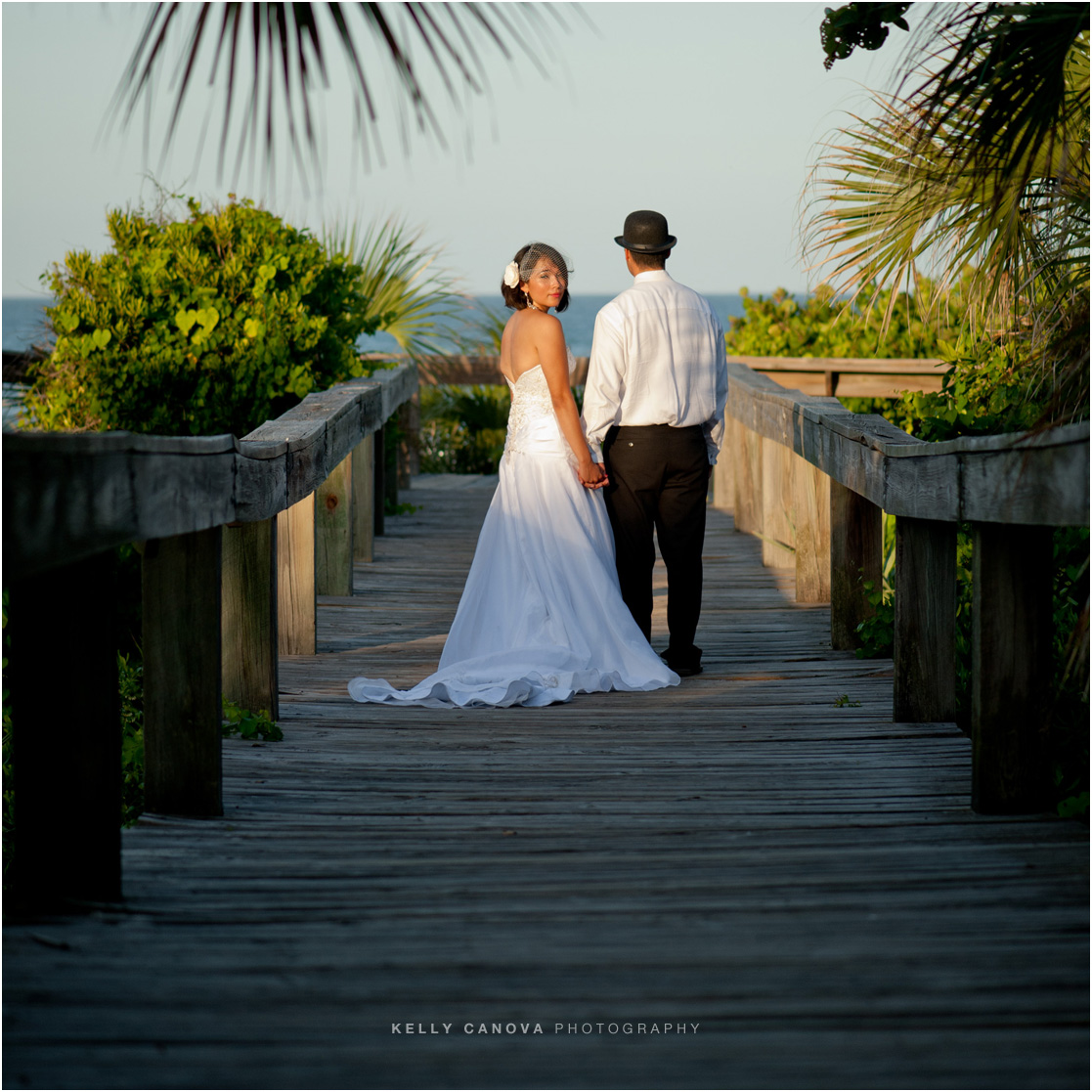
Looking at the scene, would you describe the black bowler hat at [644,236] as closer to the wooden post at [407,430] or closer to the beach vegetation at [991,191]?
the beach vegetation at [991,191]

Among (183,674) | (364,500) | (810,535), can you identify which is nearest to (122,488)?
(183,674)

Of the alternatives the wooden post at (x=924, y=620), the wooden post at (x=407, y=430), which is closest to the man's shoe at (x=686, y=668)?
the wooden post at (x=924, y=620)

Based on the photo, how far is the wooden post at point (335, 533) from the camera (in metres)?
6.08

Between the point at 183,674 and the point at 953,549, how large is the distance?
7.42 ft

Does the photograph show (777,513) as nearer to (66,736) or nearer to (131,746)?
(131,746)

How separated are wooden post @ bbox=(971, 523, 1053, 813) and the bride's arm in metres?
2.39

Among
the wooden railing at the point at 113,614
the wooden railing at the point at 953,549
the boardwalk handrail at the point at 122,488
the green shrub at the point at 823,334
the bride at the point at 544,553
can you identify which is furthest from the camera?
the green shrub at the point at 823,334

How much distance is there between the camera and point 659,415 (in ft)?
17.0

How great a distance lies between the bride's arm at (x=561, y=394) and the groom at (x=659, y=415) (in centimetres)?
7

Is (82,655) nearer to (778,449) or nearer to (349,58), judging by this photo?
(349,58)

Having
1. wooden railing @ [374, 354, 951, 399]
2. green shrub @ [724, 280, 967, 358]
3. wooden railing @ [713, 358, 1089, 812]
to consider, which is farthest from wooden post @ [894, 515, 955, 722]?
green shrub @ [724, 280, 967, 358]

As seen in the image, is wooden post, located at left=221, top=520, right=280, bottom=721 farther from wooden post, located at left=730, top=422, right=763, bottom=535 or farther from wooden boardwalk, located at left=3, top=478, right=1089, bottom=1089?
wooden post, located at left=730, top=422, right=763, bottom=535

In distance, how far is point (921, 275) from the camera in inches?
215

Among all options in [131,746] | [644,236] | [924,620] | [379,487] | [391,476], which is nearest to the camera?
[924,620]
